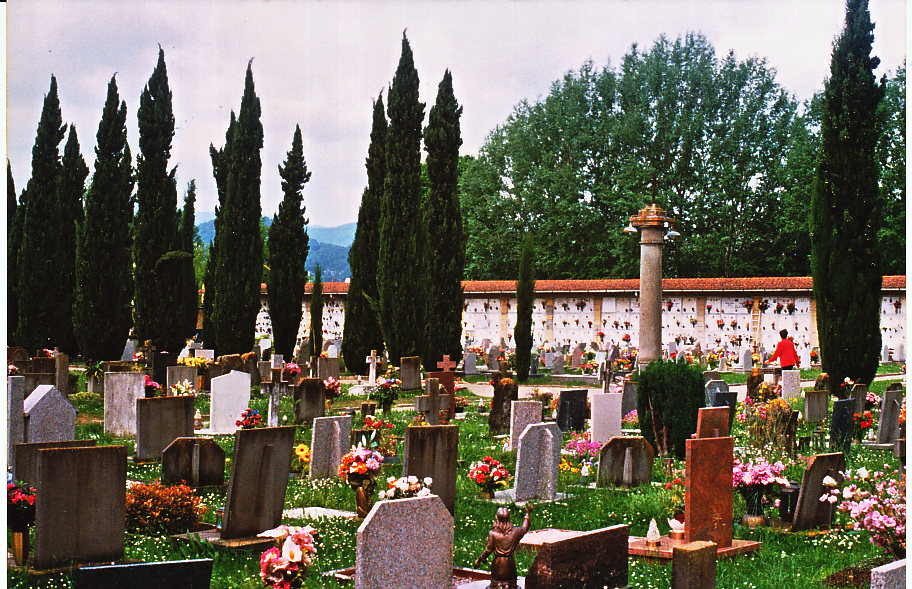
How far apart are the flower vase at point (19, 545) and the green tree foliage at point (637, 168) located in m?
35.0

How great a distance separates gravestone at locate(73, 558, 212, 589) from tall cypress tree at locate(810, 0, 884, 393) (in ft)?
54.8

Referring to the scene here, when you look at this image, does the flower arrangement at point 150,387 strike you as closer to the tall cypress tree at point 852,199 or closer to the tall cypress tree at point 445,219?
the tall cypress tree at point 445,219

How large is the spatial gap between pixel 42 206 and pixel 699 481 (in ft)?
67.2

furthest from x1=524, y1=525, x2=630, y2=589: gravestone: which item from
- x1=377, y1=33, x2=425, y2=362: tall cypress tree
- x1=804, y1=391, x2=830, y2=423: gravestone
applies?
x1=377, y1=33, x2=425, y2=362: tall cypress tree

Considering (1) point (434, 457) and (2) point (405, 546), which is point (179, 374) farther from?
(2) point (405, 546)

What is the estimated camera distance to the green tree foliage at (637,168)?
128 ft

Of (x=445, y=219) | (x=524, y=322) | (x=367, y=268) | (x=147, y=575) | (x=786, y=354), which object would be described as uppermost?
(x=445, y=219)

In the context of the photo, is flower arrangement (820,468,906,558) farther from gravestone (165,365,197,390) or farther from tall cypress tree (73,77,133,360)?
tall cypress tree (73,77,133,360)

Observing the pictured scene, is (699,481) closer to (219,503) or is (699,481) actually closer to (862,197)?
(219,503)

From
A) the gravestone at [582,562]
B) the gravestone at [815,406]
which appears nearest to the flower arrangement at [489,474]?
the gravestone at [582,562]

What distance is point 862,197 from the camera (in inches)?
730

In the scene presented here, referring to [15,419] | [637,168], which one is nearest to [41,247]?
[15,419]

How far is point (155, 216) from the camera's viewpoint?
77.7 ft

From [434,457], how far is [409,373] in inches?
512
